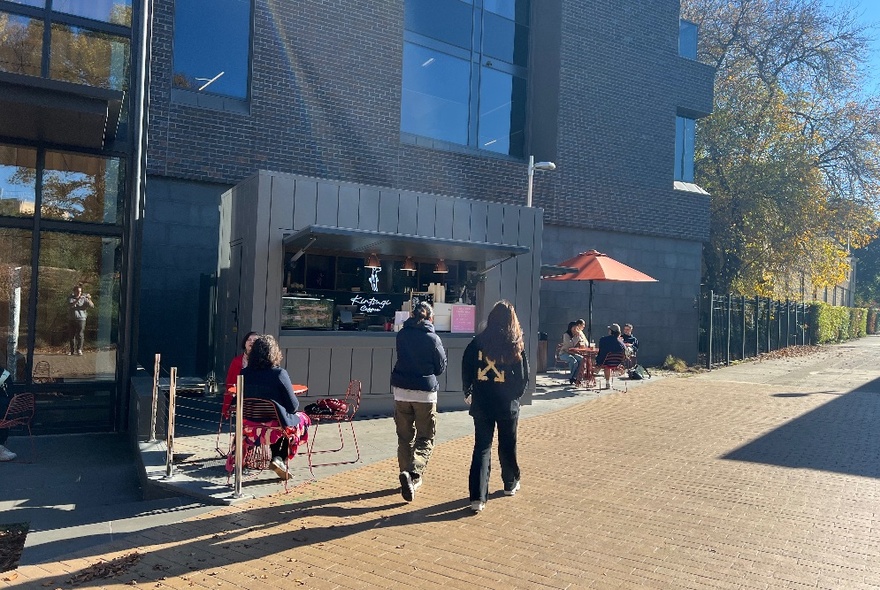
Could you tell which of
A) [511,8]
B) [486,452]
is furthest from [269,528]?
[511,8]

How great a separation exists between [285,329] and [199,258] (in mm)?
3784

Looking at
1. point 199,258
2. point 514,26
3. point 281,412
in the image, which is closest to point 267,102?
point 199,258

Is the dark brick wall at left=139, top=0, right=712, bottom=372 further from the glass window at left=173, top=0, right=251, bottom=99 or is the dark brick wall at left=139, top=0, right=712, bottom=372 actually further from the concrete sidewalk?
the concrete sidewalk

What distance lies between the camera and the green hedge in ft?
97.6

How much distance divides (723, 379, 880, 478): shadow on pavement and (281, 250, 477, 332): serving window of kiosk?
16.3 feet

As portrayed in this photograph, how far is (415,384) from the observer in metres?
6.68

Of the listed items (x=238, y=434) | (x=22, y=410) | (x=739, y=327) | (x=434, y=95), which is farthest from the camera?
(x=739, y=327)

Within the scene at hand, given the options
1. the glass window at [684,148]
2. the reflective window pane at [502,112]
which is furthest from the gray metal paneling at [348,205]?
the glass window at [684,148]

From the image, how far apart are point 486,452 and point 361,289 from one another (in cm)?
635

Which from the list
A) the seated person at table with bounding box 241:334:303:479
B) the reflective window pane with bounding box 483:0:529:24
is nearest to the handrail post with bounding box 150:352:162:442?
the seated person at table with bounding box 241:334:303:479

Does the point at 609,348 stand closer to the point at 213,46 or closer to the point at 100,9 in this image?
the point at 213,46

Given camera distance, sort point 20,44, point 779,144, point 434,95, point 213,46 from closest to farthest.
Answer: point 20,44
point 213,46
point 434,95
point 779,144

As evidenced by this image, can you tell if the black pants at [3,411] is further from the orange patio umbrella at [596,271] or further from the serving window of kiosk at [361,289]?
the orange patio umbrella at [596,271]

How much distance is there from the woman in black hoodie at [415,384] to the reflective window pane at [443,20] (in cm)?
1137
